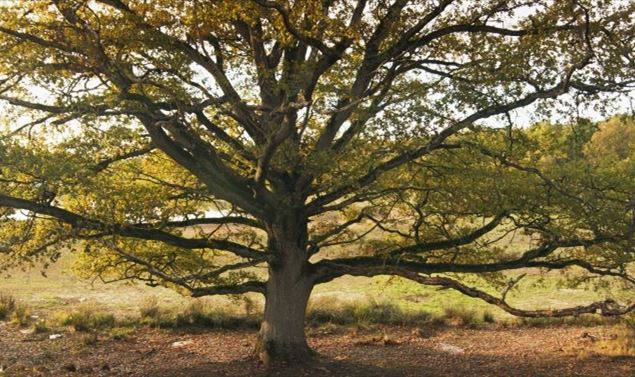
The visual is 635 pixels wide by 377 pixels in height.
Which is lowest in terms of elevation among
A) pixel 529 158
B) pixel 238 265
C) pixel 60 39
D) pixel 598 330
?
pixel 598 330

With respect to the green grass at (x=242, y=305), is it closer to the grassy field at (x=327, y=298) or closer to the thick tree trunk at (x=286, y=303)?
the grassy field at (x=327, y=298)

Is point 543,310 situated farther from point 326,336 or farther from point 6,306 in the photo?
point 6,306

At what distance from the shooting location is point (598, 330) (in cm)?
1784

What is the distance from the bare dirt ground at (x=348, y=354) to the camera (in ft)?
40.5

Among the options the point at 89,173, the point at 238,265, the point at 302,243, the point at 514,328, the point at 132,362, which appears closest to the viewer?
the point at 89,173

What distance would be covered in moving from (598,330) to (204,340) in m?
11.6

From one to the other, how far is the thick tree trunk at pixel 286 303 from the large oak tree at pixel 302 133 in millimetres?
31

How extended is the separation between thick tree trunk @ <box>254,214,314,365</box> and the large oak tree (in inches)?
1.2

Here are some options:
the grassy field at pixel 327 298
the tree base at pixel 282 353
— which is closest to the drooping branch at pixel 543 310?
the tree base at pixel 282 353

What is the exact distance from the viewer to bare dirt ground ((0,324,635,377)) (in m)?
12.3

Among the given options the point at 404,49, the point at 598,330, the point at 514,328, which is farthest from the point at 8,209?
the point at 598,330

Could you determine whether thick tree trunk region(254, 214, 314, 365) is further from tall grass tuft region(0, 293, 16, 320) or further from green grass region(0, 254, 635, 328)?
tall grass tuft region(0, 293, 16, 320)

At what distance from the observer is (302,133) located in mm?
10344

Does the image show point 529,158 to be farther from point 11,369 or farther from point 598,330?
point 11,369
